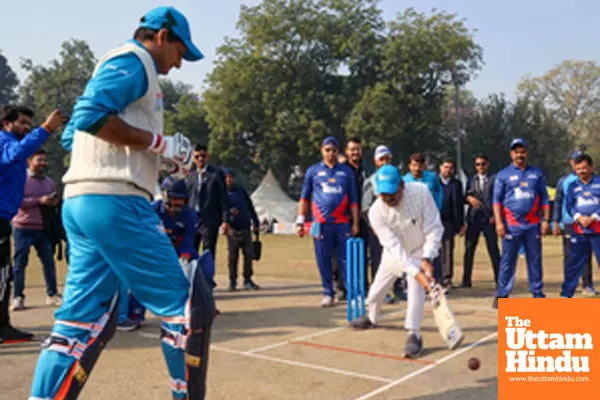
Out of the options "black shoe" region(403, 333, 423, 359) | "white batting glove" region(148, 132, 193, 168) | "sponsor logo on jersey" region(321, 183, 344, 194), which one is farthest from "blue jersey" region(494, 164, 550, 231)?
"white batting glove" region(148, 132, 193, 168)

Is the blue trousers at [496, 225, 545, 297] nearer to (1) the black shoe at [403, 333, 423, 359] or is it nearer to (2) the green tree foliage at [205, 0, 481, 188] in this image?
(1) the black shoe at [403, 333, 423, 359]

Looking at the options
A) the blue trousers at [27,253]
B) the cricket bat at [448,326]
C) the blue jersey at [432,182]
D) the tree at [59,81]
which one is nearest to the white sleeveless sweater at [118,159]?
the cricket bat at [448,326]

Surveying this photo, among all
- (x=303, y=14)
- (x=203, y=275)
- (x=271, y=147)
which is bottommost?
(x=203, y=275)

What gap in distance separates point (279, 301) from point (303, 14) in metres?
35.0

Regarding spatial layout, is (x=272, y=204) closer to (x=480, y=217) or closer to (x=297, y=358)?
(x=480, y=217)

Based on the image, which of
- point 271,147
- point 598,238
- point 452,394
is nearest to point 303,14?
point 271,147

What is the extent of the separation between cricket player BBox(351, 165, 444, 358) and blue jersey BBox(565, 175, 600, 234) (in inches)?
129

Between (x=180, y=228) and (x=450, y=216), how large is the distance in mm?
5009

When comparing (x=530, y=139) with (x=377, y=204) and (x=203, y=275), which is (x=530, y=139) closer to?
(x=377, y=204)

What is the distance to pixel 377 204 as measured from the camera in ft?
18.1

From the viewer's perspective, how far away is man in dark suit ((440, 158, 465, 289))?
31.1 ft

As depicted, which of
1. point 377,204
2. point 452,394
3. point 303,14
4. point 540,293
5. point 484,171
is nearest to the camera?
point 452,394

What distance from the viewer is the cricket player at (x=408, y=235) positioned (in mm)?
5055

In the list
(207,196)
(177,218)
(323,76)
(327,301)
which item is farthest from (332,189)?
(323,76)
